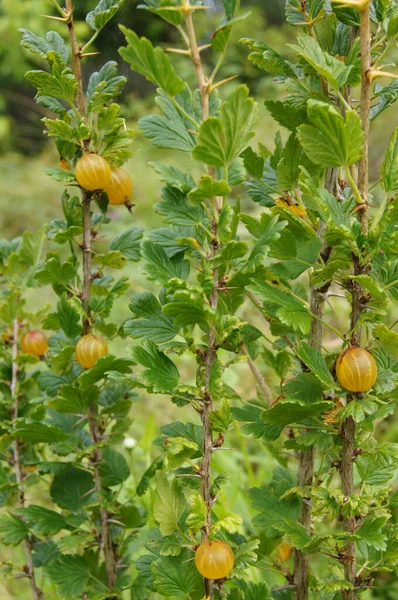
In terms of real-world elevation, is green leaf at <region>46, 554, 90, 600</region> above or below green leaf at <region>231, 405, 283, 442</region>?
below

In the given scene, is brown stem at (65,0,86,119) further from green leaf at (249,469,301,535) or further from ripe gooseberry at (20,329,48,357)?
green leaf at (249,469,301,535)

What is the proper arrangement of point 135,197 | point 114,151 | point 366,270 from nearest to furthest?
point 366,270 → point 114,151 → point 135,197

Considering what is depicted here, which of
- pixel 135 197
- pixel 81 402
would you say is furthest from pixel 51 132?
pixel 135 197

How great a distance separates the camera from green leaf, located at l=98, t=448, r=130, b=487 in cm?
82

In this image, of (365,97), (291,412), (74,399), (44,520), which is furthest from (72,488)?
(365,97)

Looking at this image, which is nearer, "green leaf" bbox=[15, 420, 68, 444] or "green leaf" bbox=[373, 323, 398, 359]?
"green leaf" bbox=[373, 323, 398, 359]

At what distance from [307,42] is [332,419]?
0.34 meters

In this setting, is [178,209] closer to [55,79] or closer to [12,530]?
[55,79]

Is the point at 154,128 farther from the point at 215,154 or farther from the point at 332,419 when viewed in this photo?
the point at 332,419

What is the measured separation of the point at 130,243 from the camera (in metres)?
0.78

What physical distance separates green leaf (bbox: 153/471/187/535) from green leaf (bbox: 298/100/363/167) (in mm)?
316

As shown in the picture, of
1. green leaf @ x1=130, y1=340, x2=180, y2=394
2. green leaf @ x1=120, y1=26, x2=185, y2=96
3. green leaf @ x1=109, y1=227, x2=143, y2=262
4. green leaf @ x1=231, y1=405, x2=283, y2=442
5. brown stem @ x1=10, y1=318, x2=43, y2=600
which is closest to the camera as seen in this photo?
green leaf @ x1=120, y1=26, x2=185, y2=96

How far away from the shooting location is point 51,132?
67cm

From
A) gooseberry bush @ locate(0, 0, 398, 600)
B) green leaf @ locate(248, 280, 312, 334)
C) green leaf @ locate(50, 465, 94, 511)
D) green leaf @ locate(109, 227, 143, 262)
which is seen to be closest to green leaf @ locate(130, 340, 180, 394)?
gooseberry bush @ locate(0, 0, 398, 600)
